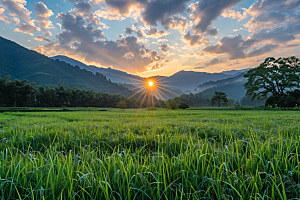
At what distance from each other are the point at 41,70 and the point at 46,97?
155 metres

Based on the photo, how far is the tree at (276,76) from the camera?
2533cm

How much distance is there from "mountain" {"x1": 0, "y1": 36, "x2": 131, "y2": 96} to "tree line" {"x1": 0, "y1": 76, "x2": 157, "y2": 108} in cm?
9221

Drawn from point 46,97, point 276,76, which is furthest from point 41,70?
point 276,76

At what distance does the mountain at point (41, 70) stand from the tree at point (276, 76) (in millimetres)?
135364

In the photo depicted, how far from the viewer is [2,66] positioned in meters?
149

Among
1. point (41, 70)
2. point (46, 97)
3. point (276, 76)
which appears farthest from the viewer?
point (41, 70)

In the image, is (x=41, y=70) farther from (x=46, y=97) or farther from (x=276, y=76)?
(x=276, y=76)

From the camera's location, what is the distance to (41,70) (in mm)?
160250

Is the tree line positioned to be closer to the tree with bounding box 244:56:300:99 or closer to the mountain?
the tree with bounding box 244:56:300:99

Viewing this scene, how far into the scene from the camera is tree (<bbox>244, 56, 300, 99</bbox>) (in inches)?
997

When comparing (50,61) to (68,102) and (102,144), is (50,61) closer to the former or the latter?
(68,102)

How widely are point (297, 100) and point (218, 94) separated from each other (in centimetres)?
3887

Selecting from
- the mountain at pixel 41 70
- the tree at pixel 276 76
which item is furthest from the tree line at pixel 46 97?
the mountain at pixel 41 70

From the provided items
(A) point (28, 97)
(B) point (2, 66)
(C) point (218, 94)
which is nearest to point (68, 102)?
(A) point (28, 97)
